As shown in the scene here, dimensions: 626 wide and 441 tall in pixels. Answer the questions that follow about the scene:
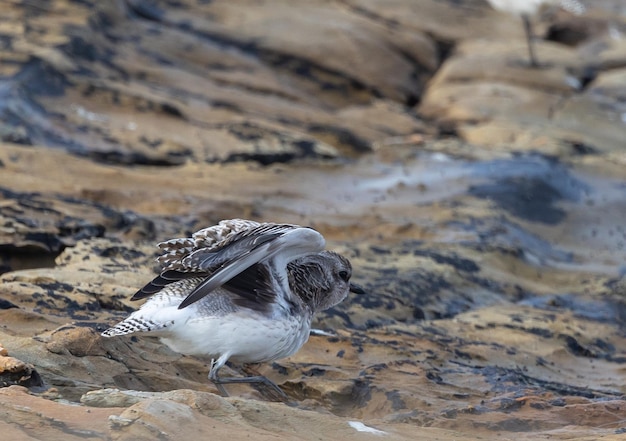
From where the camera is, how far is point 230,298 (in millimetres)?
5543

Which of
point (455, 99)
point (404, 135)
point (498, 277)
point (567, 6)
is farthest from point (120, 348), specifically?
point (567, 6)

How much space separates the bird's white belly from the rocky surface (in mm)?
284

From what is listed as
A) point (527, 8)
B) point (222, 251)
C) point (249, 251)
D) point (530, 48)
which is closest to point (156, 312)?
point (222, 251)

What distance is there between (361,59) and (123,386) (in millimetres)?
13101

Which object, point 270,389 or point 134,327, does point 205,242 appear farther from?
point 270,389

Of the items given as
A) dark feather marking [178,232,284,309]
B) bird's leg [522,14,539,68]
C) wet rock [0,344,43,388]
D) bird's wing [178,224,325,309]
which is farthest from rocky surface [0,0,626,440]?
bird's wing [178,224,325,309]

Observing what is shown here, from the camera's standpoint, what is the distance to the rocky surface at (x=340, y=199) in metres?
5.55

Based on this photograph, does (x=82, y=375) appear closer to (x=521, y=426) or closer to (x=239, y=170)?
(x=521, y=426)

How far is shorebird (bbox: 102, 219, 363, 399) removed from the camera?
17.7 feet

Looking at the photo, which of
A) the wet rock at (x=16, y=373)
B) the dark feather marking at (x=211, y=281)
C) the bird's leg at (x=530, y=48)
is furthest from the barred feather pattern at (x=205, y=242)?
the bird's leg at (x=530, y=48)

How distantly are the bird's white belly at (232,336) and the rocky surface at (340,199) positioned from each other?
284mm

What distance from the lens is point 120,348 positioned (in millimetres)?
5770

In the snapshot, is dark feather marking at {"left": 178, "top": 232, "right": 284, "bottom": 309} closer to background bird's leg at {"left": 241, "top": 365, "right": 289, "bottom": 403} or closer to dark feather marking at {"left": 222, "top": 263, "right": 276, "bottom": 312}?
dark feather marking at {"left": 222, "top": 263, "right": 276, "bottom": 312}

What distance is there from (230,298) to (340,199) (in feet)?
20.9
